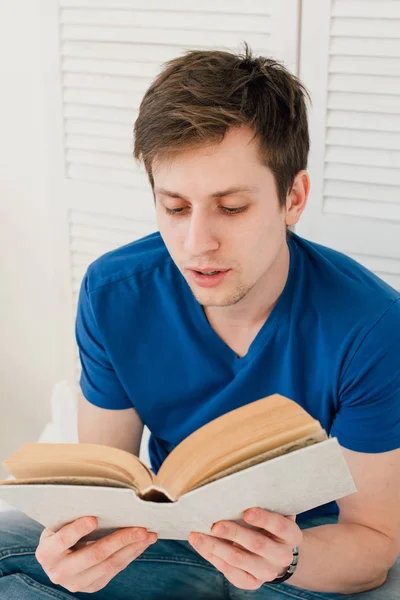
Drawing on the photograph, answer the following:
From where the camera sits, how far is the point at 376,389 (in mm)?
1110

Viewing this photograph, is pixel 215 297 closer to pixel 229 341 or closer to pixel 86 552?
pixel 229 341

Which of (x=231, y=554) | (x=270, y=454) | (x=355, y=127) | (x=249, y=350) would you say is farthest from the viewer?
(x=355, y=127)

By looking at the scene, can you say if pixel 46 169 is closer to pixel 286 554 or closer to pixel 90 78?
pixel 90 78

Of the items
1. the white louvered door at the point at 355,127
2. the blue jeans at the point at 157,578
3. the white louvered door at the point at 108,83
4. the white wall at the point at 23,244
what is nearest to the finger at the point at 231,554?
the blue jeans at the point at 157,578

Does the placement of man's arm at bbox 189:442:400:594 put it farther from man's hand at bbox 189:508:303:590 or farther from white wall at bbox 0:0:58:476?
white wall at bbox 0:0:58:476

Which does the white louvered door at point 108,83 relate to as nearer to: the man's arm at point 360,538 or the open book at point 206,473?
the man's arm at point 360,538

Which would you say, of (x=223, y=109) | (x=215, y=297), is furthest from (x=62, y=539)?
(x=223, y=109)

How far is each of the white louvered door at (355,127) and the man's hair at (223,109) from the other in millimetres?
315

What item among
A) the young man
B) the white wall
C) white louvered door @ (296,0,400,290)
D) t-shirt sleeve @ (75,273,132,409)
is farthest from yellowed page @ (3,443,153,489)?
the white wall

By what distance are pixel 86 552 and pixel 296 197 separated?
0.56 meters

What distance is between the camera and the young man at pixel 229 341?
1.03m

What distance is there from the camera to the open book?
781 millimetres

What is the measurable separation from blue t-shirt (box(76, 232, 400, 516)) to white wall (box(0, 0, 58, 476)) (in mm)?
601

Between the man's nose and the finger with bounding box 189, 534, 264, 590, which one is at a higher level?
the man's nose
